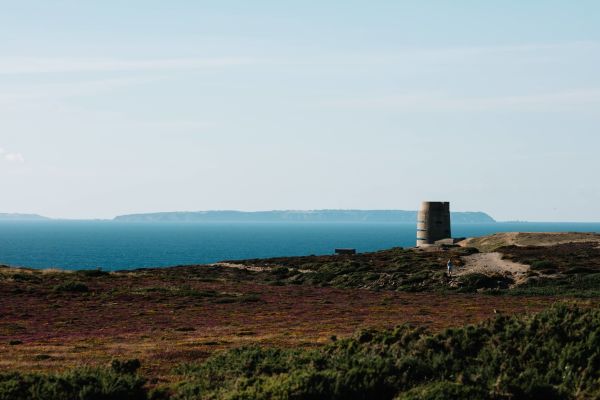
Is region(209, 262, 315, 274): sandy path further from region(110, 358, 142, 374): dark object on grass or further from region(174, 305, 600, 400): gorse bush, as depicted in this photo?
region(174, 305, 600, 400): gorse bush

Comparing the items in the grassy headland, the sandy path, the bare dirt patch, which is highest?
the bare dirt patch

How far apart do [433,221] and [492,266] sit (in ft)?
102

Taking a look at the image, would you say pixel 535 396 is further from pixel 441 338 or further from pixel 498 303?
pixel 498 303

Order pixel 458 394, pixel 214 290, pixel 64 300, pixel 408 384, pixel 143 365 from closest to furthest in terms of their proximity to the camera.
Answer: pixel 458 394
pixel 408 384
pixel 143 365
pixel 64 300
pixel 214 290

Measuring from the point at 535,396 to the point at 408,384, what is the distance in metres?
2.73

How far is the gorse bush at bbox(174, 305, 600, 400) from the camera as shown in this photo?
591 inches

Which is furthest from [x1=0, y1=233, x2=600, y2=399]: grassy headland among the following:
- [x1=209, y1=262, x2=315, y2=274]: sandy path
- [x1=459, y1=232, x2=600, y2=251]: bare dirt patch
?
[x1=459, y1=232, x2=600, y2=251]: bare dirt patch

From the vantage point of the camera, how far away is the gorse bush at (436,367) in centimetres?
1500

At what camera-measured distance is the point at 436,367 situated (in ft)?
54.9

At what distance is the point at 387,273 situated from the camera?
6047 centimetres

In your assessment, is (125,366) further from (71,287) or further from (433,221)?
(433,221)

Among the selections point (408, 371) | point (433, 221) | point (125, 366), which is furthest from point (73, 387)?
point (433, 221)

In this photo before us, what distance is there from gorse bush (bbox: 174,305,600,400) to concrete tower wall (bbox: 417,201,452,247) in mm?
71889

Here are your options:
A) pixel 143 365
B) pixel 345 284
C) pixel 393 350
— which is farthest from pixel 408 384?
pixel 345 284
